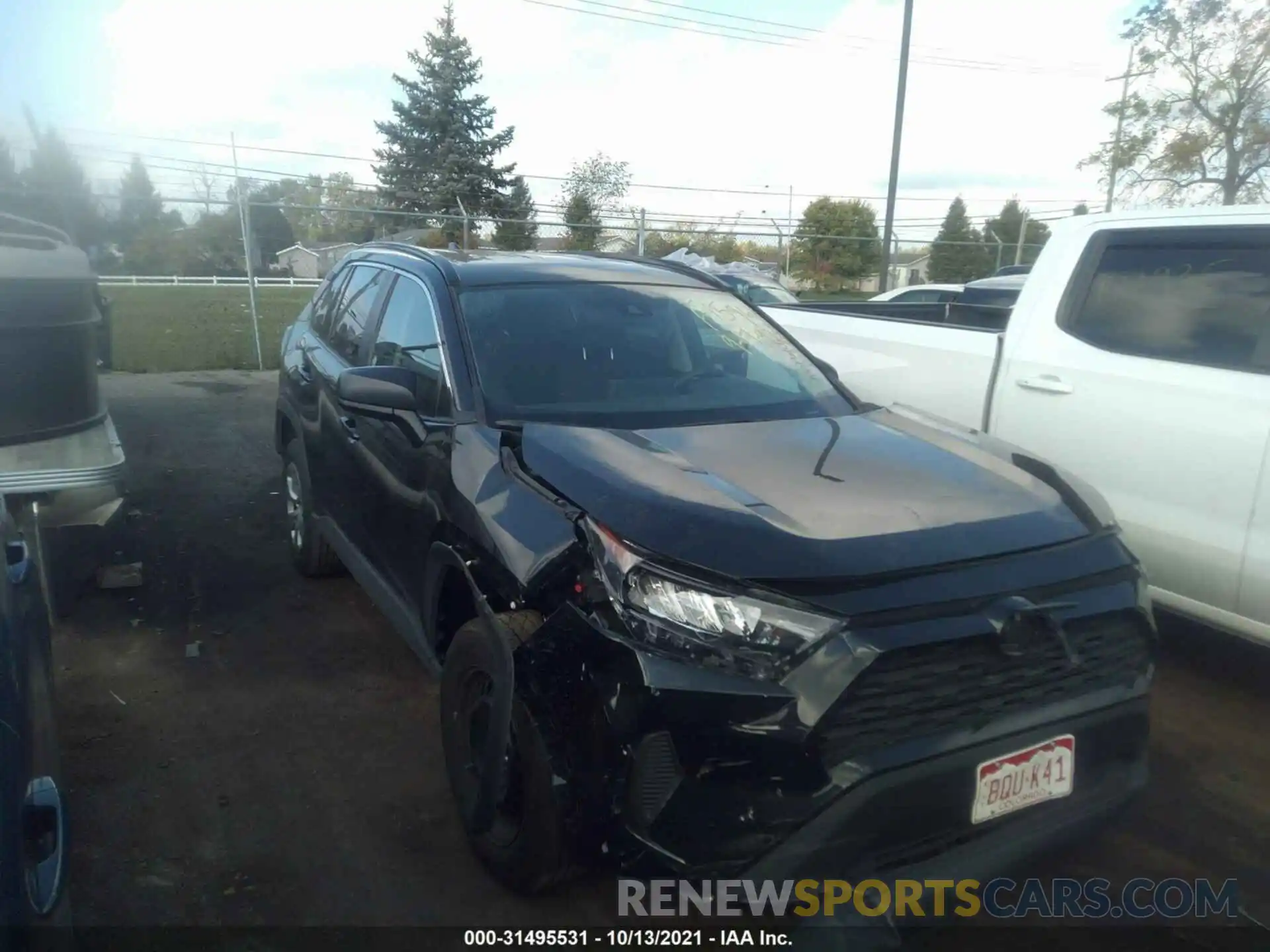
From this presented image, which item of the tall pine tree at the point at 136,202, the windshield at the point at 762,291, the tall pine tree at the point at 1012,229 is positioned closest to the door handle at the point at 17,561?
the tall pine tree at the point at 136,202

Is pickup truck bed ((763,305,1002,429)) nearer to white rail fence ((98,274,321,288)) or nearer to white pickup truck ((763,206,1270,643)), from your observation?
white pickup truck ((763,206,1270,643))

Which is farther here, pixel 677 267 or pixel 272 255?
pixel 272 255

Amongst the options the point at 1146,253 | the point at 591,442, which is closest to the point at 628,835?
the point at 591,442

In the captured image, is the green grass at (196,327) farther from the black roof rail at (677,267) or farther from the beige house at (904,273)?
the beige house at (904,273)

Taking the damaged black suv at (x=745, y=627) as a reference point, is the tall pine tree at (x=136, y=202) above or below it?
above

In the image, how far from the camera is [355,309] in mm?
4750

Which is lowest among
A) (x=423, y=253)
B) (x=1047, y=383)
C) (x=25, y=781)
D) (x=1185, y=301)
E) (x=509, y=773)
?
(x=509, y=773)

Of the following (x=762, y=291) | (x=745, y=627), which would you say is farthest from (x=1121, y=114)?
(x=745, y=627)

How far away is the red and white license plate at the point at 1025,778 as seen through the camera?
2.37m

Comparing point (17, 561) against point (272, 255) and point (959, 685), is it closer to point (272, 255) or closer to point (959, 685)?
point (959, 685)

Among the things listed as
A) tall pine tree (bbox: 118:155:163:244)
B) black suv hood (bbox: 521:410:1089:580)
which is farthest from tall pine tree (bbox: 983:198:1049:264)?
black suv hood (bbox: 521:410:1089:580)

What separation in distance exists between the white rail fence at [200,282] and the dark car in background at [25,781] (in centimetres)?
675

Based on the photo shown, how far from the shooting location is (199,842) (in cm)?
317

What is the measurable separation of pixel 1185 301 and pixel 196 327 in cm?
1654
